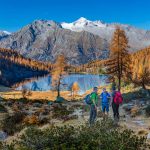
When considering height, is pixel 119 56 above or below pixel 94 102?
above

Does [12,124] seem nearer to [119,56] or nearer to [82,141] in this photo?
[82,141]

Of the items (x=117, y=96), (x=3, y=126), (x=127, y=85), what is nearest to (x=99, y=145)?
(x=117, y=96)

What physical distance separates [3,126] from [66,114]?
24.8 ft

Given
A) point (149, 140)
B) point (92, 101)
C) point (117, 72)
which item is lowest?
point (149, 140)

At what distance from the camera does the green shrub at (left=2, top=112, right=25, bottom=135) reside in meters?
24.8

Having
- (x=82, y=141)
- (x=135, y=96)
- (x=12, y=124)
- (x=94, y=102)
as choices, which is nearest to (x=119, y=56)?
(x=135, y=96)

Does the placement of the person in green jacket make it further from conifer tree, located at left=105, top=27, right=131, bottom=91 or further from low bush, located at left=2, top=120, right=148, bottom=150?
conifer tree, located at left=105, top=27, right=131, bottom=91

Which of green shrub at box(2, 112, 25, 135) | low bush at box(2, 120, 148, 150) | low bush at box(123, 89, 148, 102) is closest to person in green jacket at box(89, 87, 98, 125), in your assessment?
green shrub at box(2, 112, 25, 135)

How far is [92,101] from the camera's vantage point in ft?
75.0

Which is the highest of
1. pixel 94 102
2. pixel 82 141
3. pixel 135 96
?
pixel 135 96

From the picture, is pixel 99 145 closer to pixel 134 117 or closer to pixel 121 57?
pixel 134 117

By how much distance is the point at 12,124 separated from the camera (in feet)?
87.8

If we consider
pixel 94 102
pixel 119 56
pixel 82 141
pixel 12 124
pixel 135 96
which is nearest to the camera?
pixel 82 141

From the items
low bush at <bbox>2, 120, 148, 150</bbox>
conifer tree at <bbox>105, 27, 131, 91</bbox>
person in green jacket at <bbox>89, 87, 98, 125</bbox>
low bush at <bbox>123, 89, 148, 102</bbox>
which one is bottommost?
low bush at <bbox>2, 120, 148, 150</bbox>
